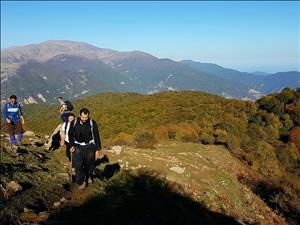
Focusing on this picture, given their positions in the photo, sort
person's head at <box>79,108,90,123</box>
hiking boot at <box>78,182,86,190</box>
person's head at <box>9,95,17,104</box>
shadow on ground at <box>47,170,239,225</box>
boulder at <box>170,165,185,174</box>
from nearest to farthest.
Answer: shadow on ground at <box>47,170,239,225</box>
person's head at <box>79,108,90,123</box>
hiking boot at <box>78,182,86,190</box>
person's head at <box>9,95,17,104</box>
boulder at <box>170,165,185,174</box>

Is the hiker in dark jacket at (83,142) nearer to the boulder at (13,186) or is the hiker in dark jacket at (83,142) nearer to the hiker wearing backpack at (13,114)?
the boulder at (13,186)

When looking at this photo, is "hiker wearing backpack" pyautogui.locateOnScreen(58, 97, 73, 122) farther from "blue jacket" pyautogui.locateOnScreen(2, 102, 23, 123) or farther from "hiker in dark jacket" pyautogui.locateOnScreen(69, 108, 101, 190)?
"hiker in dark jacket" pyautogui.locateOnScreen(69, 108, 101, 190)

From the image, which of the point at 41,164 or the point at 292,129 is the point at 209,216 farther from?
the point at 292,129

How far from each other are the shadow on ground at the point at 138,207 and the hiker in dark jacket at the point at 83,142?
1.13 meters

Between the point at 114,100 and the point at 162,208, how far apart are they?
12770 centimetres

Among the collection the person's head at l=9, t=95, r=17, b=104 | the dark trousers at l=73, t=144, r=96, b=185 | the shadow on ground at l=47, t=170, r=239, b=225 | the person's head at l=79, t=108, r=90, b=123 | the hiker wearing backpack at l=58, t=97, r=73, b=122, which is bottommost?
the shadow on ground at l=47, t=170, r=239, b=225

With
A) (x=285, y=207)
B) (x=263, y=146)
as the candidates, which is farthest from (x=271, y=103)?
(x=285, y=207)

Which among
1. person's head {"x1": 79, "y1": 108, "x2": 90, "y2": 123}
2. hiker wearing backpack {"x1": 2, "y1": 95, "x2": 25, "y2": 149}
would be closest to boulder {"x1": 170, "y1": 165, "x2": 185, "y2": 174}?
→ hiker wearing backpack {"x1": 2, "y1": 95, "x2": 25, "y2": 149}

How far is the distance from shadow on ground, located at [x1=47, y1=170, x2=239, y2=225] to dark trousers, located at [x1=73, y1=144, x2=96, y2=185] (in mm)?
993

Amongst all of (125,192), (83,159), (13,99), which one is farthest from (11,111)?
(125,192)

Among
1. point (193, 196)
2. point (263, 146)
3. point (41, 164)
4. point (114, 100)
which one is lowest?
point (114, 100)

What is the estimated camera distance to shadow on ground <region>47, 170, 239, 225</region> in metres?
9.55

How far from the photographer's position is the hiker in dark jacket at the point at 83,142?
11.4 meters

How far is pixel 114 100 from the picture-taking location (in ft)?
453
